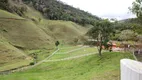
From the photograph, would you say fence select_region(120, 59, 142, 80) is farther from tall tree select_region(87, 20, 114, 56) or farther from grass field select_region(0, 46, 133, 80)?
tall tree select_region(87, 20, 114, 56)

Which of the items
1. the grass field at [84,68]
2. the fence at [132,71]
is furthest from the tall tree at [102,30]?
the fence at [132,71]

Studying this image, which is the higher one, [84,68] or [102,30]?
[102,30]

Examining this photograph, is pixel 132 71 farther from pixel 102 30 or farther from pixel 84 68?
pixel 102 30

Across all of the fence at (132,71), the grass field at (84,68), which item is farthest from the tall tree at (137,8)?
the fence at (132,71)

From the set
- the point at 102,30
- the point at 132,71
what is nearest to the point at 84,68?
the point at 102,30

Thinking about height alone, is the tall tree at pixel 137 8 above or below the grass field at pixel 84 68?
above

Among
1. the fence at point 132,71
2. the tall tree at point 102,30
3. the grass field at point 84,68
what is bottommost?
the grass field at point 84,68

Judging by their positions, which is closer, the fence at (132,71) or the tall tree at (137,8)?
the fence at (132,71)

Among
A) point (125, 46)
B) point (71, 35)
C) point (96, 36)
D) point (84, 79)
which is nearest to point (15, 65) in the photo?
point (96, 36)

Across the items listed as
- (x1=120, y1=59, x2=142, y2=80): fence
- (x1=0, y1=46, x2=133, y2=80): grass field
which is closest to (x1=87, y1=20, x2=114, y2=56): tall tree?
(x1=0, y1=46, x2=133, y2=80): grass field

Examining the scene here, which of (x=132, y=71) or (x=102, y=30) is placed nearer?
(x=132, y=71)

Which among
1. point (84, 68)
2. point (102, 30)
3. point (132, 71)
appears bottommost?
point (84, 68)

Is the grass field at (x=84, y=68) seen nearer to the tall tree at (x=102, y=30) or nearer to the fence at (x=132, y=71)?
the tall tree at (x=102, y=30)

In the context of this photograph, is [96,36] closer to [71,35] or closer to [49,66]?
[49,66]
